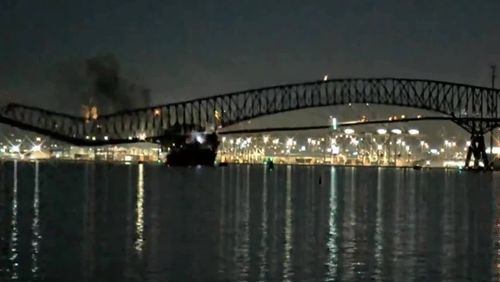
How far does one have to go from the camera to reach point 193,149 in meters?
186

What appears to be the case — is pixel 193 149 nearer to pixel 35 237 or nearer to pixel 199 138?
pixel 199 138

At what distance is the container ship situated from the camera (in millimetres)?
184375

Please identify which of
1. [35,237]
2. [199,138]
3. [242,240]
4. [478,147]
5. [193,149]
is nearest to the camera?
[242,240]

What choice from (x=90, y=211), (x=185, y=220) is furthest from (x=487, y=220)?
(x=90, y=211)

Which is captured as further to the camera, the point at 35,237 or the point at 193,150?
the point at 193,150

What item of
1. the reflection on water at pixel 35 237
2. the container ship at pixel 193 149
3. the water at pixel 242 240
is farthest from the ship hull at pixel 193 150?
the reflection on water at pixel 35 237

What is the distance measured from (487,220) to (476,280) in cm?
2238

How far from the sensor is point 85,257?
31781mm

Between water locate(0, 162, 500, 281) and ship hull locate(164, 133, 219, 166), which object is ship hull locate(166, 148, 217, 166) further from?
water locate(0, 162, 500, 281)

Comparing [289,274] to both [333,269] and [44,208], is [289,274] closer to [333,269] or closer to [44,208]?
[333,269]

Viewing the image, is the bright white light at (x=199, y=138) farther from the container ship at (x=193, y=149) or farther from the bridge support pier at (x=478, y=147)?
the bridge support pier at (x=478, y=147)

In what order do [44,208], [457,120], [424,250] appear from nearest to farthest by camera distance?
[424,250] → [44,208] → [457,120]

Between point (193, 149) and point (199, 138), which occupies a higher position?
point (199, 138)

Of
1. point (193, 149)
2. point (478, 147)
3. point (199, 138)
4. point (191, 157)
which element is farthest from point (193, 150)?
point (478, 147)
